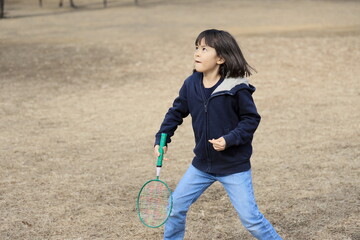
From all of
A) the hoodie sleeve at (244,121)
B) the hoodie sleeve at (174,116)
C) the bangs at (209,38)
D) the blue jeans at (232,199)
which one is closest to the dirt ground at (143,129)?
the blue jeans at (232,199)

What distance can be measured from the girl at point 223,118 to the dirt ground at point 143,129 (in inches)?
42.6

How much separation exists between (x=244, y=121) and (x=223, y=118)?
126mm

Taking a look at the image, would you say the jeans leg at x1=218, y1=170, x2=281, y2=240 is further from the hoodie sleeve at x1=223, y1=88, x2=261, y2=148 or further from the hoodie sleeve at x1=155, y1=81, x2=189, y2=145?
the hoodie sleeve at x1=155, y1=81, x2=189, y2=145

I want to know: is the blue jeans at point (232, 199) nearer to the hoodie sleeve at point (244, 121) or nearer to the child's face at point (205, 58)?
the hoodie sleeve at point (244, 121)

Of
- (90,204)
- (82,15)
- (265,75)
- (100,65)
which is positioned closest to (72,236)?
(90,204)

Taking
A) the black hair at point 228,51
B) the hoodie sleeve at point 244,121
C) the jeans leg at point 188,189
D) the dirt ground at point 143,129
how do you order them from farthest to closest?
1. the dirt ground at point 143,129
2. the jeans leg at point 188,189
3. the black hair at point 228,51
4. the hoodie sleeve at point 244,121

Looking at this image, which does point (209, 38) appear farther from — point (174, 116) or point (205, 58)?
point (174, 116)

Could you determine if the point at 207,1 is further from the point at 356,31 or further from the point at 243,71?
the point at 243,71

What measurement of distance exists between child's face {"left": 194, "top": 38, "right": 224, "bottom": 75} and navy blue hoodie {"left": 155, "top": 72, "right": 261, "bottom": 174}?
10cm

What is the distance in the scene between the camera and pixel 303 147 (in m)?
7.22

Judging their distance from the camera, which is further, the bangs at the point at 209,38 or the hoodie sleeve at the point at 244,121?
the bangs at the point at 209,38

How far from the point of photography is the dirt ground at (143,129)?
5.06m

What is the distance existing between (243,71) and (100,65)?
9.64m

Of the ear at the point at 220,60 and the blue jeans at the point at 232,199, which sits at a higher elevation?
the ear at the point at 220,60
